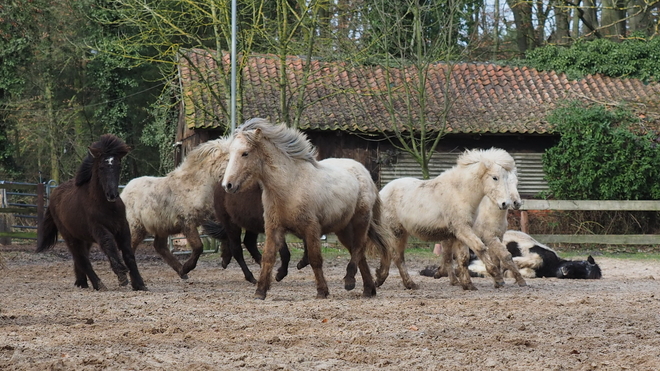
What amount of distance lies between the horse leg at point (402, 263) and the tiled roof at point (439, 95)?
13085 mm

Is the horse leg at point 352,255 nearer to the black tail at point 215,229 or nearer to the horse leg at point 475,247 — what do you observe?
the horse leg at point 475,247

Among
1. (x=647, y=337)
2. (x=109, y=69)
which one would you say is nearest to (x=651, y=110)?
(x=647, y=337)

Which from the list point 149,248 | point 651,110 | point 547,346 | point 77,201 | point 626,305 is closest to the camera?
point 547,346

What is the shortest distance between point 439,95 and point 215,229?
53.6ft

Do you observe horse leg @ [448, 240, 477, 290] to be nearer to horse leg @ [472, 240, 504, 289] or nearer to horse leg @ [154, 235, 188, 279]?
horse leg @ [472, 240, 504, 289]

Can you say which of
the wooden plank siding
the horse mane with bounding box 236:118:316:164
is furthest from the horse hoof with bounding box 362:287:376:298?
the wooden plank siding

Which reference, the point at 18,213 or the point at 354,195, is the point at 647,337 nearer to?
the point at 354,195

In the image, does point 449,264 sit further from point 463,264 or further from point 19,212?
point 19,212

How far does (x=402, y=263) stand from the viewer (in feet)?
37.7

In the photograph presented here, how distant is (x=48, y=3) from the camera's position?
3284 centimetres

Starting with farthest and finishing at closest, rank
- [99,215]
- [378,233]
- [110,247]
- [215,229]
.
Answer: [215,229] < [99,215] < [110,247] < [378,233]

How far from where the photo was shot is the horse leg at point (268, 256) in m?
9.26

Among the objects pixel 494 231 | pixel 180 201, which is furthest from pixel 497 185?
pixel 180 201

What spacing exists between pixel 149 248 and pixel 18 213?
3.50 metres
